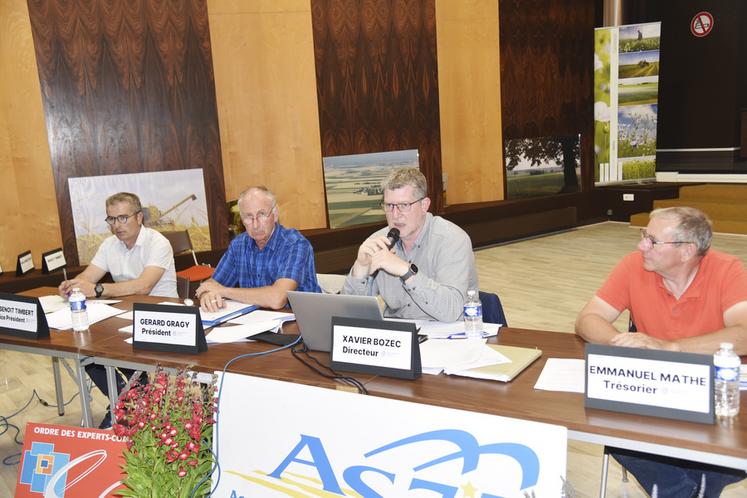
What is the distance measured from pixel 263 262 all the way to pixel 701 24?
9.84 metres

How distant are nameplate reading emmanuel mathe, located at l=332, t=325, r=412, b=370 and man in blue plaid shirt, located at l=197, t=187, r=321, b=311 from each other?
3.03ft

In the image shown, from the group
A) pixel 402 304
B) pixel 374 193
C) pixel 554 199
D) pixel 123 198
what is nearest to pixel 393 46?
pixel 374 193

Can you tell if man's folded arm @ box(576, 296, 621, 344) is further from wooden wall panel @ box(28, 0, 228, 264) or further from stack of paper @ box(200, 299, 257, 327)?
wooden wall panel @ box(28, 0, 228, 264)

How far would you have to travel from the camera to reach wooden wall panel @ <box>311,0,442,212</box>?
7344 millimetres

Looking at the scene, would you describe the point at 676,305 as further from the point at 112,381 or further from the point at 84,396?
the point at 84,396

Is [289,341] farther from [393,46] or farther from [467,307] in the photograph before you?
[393,46]

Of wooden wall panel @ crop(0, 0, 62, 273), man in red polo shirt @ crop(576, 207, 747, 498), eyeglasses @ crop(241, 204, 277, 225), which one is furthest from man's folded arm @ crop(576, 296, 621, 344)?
wooden wall panel @ crop(0, 0, 62, 273)

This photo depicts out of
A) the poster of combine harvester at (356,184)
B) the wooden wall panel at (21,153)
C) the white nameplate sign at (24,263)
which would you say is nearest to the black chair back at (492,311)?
the white nameplate sign at (24,263)

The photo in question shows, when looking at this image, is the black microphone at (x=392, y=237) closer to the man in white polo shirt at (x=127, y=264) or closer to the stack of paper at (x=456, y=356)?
the stack of paper at (x=456, y=356)

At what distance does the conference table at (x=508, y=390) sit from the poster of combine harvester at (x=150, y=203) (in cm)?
299

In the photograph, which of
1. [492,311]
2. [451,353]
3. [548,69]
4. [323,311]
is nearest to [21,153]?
[323,311]

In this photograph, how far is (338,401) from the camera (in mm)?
1972

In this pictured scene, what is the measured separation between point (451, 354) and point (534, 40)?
814cm

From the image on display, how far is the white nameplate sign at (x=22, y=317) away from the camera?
9.50ft
